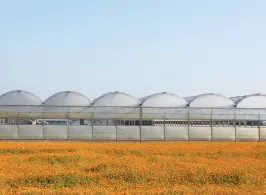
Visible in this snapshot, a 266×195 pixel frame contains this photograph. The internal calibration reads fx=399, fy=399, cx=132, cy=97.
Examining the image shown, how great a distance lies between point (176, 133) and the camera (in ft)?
132

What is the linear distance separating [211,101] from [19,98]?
2540 cm

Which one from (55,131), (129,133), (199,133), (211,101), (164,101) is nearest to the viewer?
(55,131)

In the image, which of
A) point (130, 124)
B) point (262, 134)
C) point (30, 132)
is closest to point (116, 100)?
point (130, 124)

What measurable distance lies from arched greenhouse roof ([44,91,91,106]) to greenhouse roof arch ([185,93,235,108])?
554 inches

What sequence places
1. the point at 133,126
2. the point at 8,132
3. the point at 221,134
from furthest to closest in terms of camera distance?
the point at 221,134 → the point at 133,126 → the point at 8,132

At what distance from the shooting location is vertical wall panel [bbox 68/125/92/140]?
38.8 meters

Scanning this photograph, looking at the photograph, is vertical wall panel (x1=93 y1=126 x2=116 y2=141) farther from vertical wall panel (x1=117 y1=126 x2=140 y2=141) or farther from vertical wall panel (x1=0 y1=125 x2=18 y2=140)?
vertical wall panel (x1=0 y1=125 x2=18 y2=140)

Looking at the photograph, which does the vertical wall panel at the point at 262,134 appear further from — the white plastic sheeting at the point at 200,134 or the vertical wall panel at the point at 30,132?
the vertical wall panel at the point at 30,132

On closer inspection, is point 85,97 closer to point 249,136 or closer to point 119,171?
point 249,136

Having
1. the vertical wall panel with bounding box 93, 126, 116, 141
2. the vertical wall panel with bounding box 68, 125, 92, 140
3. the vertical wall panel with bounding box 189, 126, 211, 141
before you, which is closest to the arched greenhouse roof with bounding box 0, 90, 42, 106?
the vertical wall panel with bounding box 68, 125, 92, 140

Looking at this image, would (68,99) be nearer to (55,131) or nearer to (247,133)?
(55,131)

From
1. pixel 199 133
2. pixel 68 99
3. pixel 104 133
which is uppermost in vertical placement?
pixel 68 99

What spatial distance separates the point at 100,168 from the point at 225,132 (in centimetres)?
2653

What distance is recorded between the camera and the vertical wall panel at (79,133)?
127 feet
